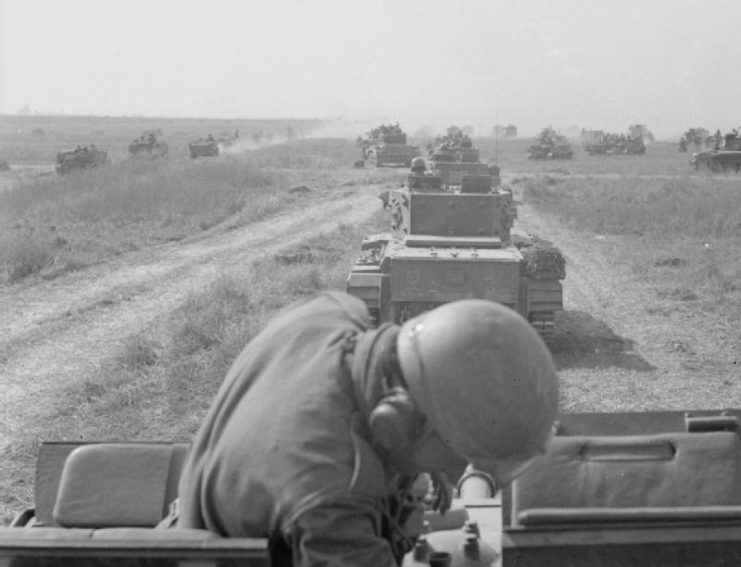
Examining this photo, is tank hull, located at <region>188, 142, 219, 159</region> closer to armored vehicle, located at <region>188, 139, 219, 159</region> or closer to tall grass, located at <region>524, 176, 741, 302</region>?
armored vehicle, located at <region>188, 139, 219, 159</region>

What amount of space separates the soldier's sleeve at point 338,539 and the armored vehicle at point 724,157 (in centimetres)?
4555

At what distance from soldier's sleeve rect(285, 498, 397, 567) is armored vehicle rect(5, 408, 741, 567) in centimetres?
13

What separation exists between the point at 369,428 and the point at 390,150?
44462 millimetres

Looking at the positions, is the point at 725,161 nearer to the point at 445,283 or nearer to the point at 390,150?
the point at 390,150

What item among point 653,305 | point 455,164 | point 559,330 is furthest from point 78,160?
point 559,330

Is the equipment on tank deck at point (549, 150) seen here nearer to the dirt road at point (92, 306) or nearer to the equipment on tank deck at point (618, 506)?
the dirt road at point (92, 306)

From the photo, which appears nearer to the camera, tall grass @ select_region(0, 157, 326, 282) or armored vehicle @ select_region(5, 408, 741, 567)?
armored vehicle @ select_region(5, 408, 741, 567)

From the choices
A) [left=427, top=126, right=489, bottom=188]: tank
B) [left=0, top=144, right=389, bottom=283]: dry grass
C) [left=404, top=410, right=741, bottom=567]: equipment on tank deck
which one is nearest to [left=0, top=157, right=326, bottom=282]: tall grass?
[left=0, top=144, right=389, bottom=283]: dry grass

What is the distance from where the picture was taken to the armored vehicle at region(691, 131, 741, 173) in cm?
4572

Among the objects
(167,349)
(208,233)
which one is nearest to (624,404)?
(167,349)

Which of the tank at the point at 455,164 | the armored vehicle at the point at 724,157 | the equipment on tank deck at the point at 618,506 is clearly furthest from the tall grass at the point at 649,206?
the equipment on tank deck at the point at 618,506

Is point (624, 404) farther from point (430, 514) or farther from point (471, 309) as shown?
point (471, 309)

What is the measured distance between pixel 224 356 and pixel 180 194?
18.4m

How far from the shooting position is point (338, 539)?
2.65 m
